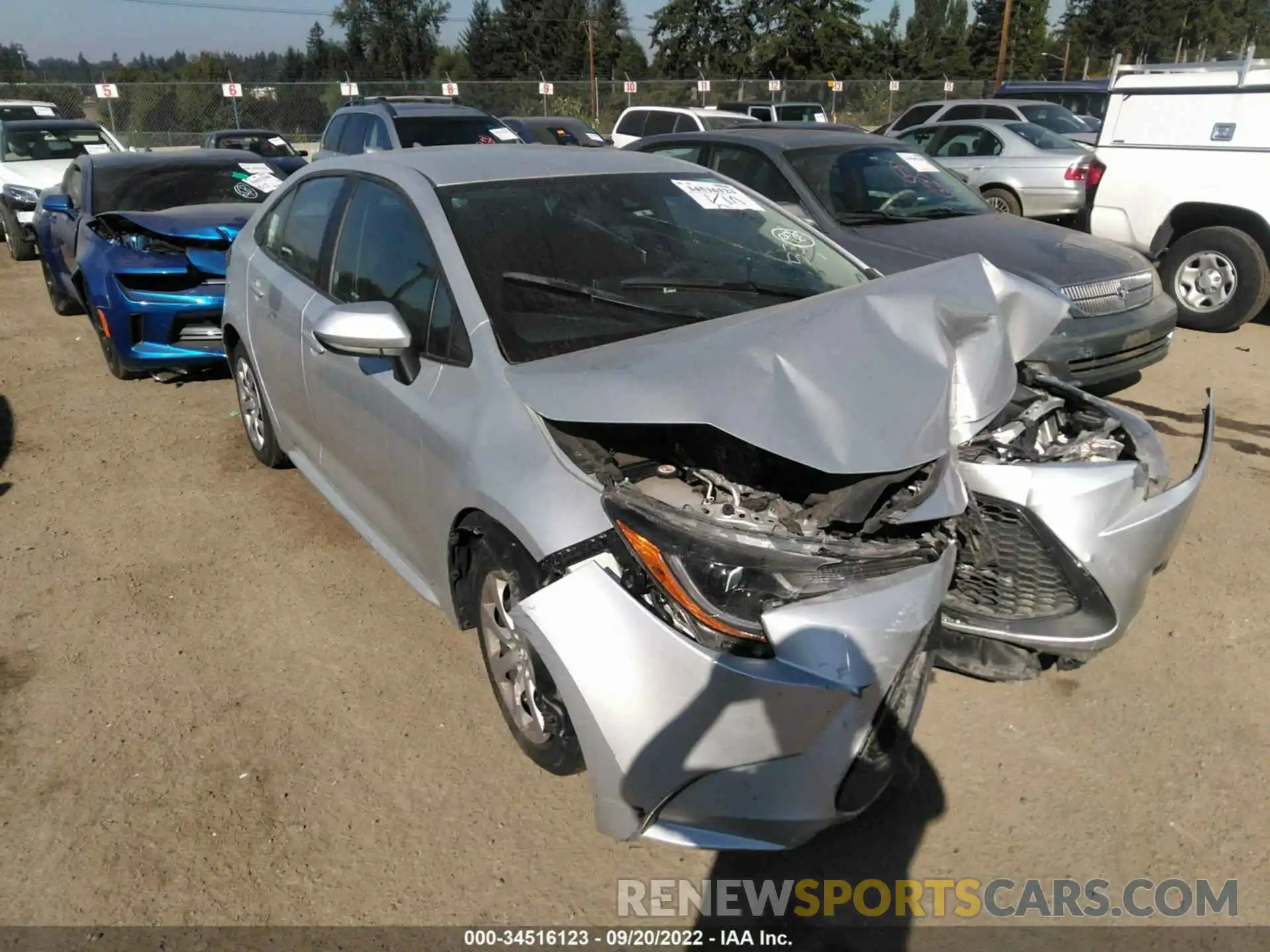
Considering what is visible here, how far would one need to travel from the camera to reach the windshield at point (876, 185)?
6512 millimetres

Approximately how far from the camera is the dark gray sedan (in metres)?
5.53

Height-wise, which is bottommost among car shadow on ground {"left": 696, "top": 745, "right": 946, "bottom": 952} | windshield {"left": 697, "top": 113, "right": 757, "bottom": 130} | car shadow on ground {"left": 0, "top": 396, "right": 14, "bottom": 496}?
car shadow on ground {"left": 696, "top": 745, "right": 946, "bottom": 952}

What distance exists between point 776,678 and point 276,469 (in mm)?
3990

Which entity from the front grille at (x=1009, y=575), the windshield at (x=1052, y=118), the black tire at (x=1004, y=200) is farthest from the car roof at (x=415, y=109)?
the front grille at (x=1009, y=575)

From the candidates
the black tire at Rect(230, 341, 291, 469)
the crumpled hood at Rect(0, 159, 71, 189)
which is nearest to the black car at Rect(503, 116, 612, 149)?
the crumpled hood at Rect(0, 159, 71, 189)

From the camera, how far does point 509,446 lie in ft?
8.68

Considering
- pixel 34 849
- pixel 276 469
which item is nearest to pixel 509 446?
pixel 34 849

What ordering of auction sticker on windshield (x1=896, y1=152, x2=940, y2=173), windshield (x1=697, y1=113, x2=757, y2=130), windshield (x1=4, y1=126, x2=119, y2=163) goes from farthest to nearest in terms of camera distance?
windshield (x1=697, y1=113, x2=757, y2=130) → windshield (x1=4, y1=126, x2=119, y2=163) → auction sticker on windshield (x1=896, y1=152, x2=940, y2=173)

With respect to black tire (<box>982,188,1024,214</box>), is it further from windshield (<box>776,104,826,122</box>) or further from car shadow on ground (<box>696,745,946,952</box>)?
windshield (<box>776,104,826,122</box>)

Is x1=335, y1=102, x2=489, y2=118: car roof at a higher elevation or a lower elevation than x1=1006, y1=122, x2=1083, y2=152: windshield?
higher

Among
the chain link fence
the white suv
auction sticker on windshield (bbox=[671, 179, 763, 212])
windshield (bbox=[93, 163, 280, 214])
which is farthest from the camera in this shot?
the chain link fence

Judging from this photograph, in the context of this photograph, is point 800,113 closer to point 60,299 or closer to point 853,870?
point 60,299

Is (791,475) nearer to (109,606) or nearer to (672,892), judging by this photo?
(672,892)

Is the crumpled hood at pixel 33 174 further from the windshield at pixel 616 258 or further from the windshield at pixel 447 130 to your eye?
the windshield at pixel 616 258
